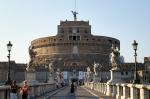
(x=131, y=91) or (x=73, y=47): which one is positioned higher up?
(x=73, y=47)

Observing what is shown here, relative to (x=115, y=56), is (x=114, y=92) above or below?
below

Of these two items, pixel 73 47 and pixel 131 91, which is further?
pixel 73 47

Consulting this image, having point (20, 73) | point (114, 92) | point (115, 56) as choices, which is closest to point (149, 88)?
point (114, 92)

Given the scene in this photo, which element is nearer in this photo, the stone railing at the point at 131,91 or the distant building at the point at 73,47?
the stone railing at the point at 131,91

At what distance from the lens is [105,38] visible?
177m

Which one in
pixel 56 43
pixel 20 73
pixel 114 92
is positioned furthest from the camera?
pixel 56 43

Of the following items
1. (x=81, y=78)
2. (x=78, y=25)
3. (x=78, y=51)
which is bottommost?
(x=81, y=78)

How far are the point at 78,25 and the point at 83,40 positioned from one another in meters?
9.76

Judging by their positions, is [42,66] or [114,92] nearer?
[114,92]

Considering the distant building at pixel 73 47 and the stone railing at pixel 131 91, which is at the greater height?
the distant building at pixel 73 47

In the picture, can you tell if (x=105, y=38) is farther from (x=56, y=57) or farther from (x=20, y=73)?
(x=20, y=73)

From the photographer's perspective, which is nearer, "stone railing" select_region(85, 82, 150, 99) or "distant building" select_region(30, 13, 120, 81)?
"stone railing" select_region(85, 82, 150, 99)

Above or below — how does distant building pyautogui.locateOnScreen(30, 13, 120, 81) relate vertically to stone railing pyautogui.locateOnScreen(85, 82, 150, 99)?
above

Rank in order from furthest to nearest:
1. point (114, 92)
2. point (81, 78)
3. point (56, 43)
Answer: point (56, 43)
point (81, 78)
point (114, 92)
